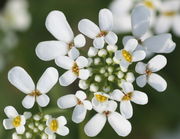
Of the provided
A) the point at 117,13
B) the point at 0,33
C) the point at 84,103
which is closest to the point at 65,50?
the point at 84,103

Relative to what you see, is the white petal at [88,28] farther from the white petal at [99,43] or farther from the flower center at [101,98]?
the flower center at [101,98]

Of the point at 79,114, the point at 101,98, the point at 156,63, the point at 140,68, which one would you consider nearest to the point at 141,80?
the point at 140,68

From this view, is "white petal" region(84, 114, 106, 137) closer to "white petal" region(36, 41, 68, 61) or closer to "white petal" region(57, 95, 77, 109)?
"white petal" region(57, 95, 77, 109)

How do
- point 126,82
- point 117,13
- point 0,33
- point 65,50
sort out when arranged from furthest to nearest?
1. point 0,33
2. point 117,13
3. point 65,50
4. point 126,82

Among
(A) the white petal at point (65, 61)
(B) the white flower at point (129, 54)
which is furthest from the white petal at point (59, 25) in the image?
(B) the white flower at point (129, 54)

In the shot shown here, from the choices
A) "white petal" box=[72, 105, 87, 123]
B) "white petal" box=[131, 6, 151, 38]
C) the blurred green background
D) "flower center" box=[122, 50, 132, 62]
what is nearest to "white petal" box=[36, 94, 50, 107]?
"white petal" box=[72, 105, 87, 123]

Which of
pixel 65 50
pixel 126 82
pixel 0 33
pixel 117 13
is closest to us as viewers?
pixel 126 82

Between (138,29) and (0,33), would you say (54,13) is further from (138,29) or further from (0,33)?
(0,33)
